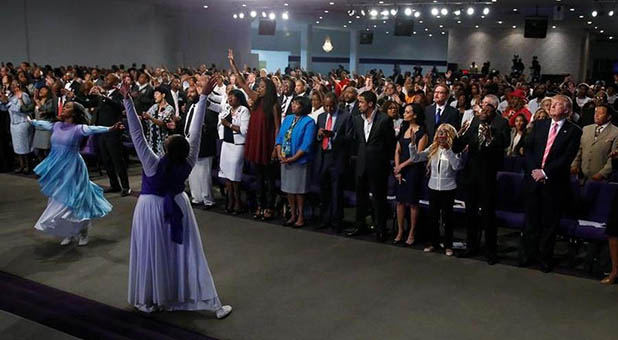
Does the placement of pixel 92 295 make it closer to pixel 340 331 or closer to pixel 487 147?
pixel 340 331

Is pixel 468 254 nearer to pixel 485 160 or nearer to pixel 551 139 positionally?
pixel 485 160

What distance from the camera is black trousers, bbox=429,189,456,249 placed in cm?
594

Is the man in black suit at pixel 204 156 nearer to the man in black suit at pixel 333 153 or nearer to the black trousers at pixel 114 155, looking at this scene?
the black trousers at pixel 114 155

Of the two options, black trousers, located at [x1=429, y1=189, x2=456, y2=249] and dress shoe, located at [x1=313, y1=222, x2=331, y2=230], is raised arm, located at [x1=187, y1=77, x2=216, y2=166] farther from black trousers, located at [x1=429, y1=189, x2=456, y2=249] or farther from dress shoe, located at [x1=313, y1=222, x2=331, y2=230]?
dress shoe, located at [x1=313, y1=222, x2=331, y2=230]

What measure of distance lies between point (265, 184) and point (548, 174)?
354cm

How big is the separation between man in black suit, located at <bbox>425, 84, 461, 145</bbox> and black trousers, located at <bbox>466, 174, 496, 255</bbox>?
2.96 feet

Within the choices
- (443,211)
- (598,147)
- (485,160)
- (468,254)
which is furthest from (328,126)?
(598,147)

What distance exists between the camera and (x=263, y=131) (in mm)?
7164

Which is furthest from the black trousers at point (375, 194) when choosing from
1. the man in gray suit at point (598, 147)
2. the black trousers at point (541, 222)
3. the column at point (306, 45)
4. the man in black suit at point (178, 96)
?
the column at point (306, 45)

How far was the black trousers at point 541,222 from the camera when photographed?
548 centimetres

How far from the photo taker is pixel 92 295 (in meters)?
4.90

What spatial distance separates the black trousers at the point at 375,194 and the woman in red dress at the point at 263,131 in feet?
4.06

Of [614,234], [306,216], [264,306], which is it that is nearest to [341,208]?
[306,216]

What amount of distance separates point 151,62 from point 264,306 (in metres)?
20.6
